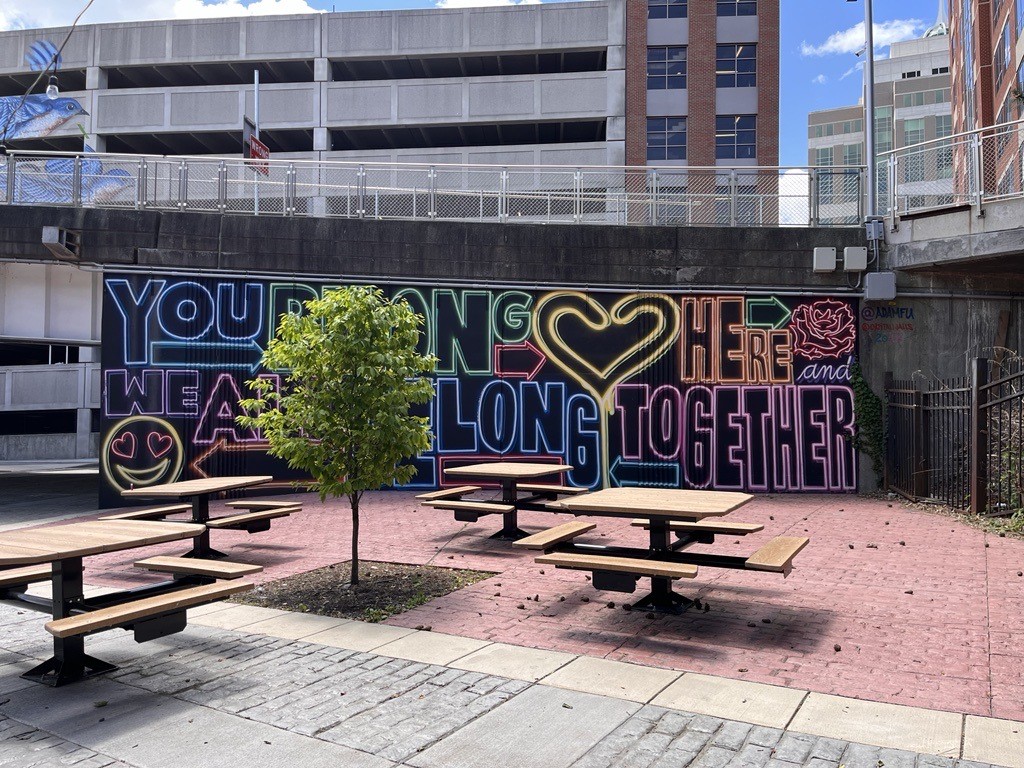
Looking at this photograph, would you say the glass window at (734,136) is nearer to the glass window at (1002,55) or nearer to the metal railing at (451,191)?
the glass window at (1002,55)

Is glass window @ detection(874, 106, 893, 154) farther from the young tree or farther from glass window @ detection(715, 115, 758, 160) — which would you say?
the young tree

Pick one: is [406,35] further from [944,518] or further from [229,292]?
[944,518]

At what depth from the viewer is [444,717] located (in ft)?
15.1

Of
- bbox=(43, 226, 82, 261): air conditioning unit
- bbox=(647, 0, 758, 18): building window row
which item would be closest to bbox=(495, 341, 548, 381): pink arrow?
bbox=(43, 226, 82, 261): air conditioning unit

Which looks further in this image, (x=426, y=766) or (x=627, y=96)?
(x=627, y=96)

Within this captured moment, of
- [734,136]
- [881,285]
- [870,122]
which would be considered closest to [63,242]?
[881,285]

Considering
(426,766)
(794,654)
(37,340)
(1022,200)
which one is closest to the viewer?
(426,766)

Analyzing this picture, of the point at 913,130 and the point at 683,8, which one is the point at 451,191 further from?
the point at 913,130

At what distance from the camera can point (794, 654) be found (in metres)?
5.68

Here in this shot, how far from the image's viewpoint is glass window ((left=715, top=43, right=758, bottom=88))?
45344 mm

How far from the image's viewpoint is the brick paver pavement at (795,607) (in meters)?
5.32

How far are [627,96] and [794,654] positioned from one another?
1669 inches

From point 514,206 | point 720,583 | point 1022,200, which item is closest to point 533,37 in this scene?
point 514,206

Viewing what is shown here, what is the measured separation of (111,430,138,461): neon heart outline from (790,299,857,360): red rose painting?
12.2m
